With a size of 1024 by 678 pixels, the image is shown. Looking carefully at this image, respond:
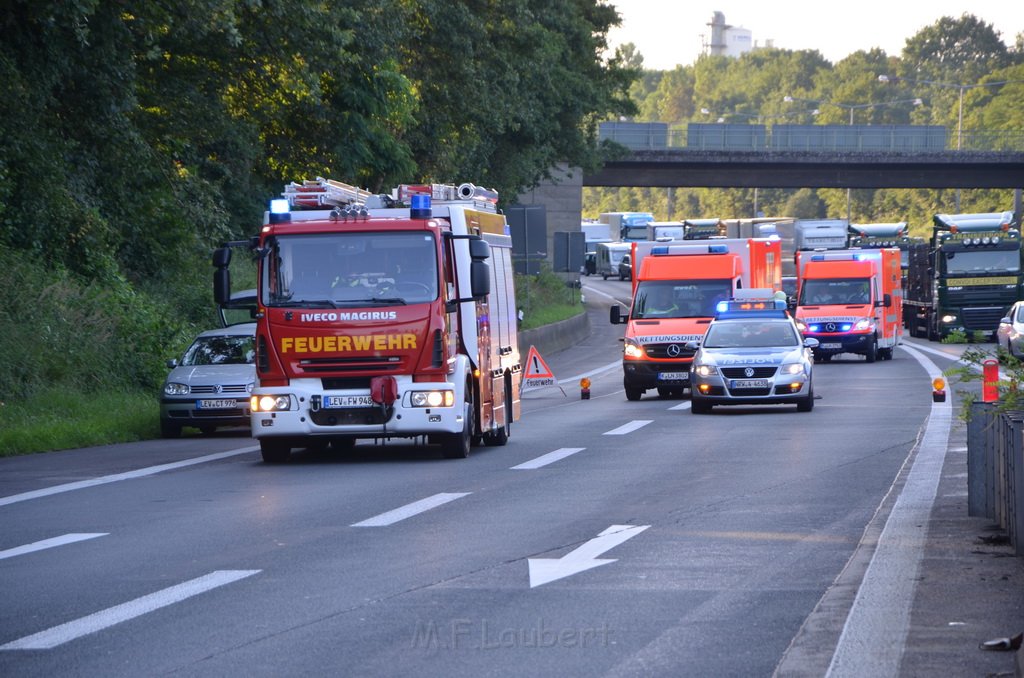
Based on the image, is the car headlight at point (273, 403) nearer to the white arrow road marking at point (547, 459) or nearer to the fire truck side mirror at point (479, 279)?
the fire truck side mirror at point (479, 279)

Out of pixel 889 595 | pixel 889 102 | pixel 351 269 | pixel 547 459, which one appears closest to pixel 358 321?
pixel 351 269

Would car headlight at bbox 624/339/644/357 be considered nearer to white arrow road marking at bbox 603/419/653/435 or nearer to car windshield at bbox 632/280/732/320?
car windshield at bbox 632/280/732/320

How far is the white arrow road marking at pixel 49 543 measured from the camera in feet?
35.8

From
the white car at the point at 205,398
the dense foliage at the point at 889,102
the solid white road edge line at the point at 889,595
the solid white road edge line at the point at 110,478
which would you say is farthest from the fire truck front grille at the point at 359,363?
the dense foliage at the point at 889,102

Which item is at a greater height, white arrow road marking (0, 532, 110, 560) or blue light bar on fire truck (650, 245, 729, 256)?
blue light bar on fire truck (650, 245, 729, 256)

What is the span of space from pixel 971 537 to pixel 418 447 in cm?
998

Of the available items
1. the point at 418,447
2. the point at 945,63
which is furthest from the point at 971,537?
the point at 945,63

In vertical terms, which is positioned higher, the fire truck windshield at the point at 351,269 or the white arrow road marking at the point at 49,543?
the fire truck windshield at the point at 351,269

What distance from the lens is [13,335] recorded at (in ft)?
77.0

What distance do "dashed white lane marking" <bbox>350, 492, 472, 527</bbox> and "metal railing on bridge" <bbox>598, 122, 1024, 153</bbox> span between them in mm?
69206

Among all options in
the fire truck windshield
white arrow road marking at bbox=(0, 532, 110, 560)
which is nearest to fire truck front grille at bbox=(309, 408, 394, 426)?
the fire truck windshield

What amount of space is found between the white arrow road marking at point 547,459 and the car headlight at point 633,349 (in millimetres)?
11409

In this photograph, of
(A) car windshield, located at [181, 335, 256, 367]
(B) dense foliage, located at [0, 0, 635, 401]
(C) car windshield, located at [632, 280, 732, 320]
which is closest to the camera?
(A) car windshield, located at [181, 335, 256, 367]

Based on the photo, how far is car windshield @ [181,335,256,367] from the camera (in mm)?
23109
